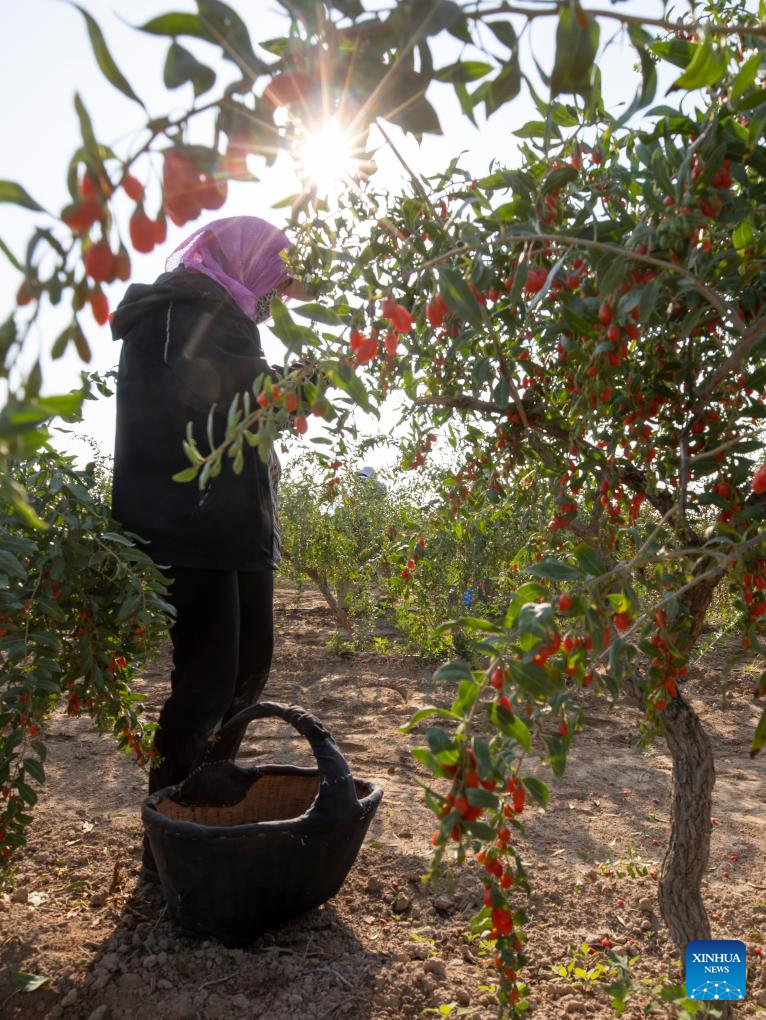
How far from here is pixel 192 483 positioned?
7.22 ft

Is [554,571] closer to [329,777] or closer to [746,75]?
[746,75]

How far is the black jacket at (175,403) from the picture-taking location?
2.14m

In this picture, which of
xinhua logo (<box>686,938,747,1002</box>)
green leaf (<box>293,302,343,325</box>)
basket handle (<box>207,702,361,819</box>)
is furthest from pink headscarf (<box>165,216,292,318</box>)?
xinhua logo (<box>686,938,747,1002</box>)

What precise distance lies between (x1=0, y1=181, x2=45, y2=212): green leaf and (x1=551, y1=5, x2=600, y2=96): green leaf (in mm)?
454

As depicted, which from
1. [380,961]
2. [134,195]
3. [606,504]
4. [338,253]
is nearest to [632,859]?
[380,961]

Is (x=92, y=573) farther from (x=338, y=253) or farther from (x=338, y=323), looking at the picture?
(x=338, y=323)

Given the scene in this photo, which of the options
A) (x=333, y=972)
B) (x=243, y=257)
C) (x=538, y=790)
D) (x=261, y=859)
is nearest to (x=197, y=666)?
(x=261, y=859)

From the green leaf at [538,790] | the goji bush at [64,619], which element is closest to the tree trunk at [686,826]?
the green leaf at [538,790]

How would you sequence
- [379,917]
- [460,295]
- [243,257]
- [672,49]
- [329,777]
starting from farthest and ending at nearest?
1. [243,257]
2. [379,917]
3. [329,777]
4. [672,49]
5. [460,295]

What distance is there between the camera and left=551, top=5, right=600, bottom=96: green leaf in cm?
70

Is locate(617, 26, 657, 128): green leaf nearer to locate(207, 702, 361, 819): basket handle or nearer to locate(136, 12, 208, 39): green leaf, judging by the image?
locate(136, 12, 208, 39): green leaf

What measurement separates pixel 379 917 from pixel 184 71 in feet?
6.32

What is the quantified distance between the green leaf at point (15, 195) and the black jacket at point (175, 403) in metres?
1.54

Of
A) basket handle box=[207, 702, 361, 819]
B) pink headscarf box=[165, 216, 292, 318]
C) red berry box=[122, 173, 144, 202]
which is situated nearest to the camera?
red berry box=[122, 173, 144, 202]
